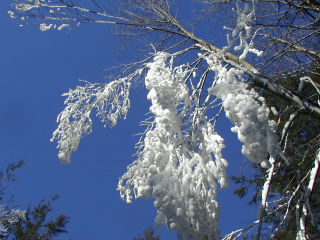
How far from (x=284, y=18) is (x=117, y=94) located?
11.3 feet

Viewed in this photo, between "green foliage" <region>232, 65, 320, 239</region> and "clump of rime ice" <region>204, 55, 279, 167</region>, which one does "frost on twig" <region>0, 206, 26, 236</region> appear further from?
"clump of rime ice" <region>204, 55, 279, 167</region>

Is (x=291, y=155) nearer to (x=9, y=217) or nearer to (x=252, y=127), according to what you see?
(x=252, y=127)

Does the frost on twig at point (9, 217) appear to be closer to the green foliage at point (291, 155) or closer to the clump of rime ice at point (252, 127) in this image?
the green foliage at point (291, 155)

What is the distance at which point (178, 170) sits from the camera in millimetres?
2084

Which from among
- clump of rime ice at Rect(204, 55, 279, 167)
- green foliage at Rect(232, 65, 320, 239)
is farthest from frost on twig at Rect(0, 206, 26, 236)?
clump of rime ice at Rect(204, 55, 279, 167)

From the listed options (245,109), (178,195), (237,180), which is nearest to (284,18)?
(237,180)

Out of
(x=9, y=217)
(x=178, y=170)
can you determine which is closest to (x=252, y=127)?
(x=178, y=170)

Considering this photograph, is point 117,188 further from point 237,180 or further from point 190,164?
point 237,180

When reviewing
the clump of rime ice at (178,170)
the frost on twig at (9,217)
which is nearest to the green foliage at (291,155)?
the clump of rime ice at (178,170)

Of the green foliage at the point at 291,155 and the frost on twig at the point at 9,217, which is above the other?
the frost on twig at the point at 9,217

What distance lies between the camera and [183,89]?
254 cm

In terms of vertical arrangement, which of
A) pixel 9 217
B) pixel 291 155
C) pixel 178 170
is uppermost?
pixel 9 217

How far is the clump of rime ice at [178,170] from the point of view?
182cm

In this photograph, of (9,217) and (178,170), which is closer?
(178,170)
